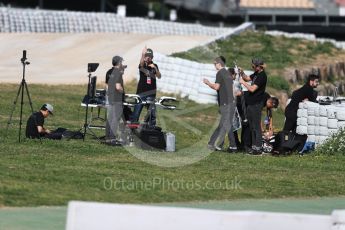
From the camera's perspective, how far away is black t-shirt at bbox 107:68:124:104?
19250 millimetres

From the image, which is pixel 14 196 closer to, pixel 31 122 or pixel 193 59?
pixel 31 122

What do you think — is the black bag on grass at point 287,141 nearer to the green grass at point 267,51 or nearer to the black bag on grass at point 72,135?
the black bag on grass at point 72,135

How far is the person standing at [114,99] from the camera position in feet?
63.2

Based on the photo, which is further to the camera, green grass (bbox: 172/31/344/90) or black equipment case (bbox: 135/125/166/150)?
green grass (bbox: 172/31/344/90)

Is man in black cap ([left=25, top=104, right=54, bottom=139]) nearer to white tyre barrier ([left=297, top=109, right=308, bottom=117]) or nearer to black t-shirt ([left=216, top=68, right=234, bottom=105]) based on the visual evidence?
black t-shirt ([left=216, top=68, right=234, bottom=105])

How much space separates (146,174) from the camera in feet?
53.1

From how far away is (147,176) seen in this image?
15969 millimetres

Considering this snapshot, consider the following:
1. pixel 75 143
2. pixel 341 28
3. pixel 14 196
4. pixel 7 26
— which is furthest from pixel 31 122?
pixel 341 28

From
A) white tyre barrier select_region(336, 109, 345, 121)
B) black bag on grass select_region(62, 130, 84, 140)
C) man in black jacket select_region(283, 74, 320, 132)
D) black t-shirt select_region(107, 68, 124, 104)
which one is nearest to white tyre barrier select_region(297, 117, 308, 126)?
man in black jacket select_region(283, 74, 320, 132)

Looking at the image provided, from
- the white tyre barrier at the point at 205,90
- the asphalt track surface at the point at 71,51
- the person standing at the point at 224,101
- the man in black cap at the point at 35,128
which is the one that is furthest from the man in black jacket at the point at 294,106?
the asphalt track surface at the point at 71,51

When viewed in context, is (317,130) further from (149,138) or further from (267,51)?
(267,51)

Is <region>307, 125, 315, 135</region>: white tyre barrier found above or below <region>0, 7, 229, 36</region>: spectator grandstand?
above

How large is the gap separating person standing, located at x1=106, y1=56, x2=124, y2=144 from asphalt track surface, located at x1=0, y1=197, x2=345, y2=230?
512cm

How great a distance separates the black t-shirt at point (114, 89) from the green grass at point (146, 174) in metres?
0.83
